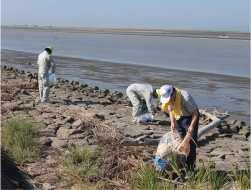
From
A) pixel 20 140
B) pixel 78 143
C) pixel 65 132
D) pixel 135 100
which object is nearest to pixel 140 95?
pixel 135 100

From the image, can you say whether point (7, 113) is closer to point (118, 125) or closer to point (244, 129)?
point (118, 125)

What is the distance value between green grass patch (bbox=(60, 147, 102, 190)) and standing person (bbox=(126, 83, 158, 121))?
299 centimetres

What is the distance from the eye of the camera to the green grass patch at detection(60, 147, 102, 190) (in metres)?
4.46

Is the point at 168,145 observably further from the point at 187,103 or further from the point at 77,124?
the point at 77,124

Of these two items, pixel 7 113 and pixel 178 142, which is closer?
pixel 178 142

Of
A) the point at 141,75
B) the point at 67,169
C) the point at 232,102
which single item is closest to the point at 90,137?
the point at 67,169

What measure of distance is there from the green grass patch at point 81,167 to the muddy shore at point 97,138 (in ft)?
0.59

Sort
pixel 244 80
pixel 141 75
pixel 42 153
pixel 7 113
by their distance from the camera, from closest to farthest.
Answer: pixel 42 153
pixel 7 113
pixel 244 80
pixel 141 75

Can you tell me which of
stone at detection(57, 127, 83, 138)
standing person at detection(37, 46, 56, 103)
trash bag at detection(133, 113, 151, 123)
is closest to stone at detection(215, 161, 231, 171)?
trash bag at detection(133, 113, 151, 123)

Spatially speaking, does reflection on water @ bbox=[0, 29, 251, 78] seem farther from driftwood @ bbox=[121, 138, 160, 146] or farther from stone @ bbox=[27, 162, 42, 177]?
stone @ bbox=[27, 162, 42, 177]

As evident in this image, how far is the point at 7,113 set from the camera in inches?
305

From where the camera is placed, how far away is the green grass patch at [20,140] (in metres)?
5.13

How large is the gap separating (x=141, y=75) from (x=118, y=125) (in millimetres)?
11079

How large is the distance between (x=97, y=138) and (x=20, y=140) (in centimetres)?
163
